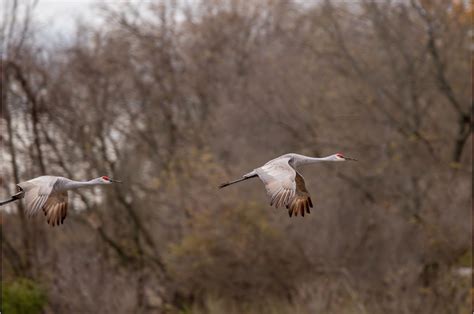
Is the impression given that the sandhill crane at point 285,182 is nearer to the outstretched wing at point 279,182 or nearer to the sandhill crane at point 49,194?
the outstretched wing at point 279,182

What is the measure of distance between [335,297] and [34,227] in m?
8.46

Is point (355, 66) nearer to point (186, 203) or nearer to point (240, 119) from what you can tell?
point (240, 119)

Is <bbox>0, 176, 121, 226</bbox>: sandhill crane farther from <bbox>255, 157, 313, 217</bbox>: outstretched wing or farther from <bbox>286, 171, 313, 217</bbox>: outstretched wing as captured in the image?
<bbox>286, 171, 313, 217</bbox>: outstretched wing

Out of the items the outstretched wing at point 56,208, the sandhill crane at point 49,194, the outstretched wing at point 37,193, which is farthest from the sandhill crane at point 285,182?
the outstretched wing at point 56,208

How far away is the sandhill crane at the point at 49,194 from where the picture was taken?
11.3m

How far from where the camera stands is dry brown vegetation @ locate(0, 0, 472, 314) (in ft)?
86.7

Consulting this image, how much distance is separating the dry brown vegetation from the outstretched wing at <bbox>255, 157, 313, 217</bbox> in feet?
39.5

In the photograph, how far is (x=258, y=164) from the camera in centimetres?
2909

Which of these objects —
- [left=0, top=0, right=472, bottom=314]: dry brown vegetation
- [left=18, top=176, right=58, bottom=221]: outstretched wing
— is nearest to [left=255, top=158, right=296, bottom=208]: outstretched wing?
[left=18, top=176, right=58, bottom=221]: outstretched wing

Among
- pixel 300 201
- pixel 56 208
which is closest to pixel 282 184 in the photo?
pixel 300 201

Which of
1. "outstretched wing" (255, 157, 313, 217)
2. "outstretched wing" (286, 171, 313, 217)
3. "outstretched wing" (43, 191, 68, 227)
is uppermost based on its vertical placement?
"outstretched wing" (43, 191, 68, 227)

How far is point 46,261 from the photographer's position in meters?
27.1

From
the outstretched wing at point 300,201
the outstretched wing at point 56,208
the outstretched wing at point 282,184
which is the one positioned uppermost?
the outstretched wing at point 56,208

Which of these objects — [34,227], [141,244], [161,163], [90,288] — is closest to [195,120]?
[161,163]
